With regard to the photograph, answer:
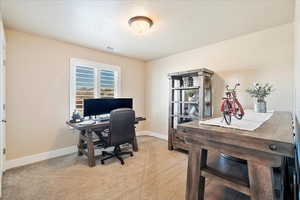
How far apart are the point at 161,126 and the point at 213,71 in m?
2.11

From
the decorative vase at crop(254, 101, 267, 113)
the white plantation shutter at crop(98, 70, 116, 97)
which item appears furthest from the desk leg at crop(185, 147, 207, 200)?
the white plantation shutter at crop(98, 70, 116, 97)

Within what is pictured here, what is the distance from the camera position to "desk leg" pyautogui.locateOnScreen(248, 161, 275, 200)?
911 millimetres

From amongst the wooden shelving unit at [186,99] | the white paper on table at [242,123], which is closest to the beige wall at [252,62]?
the wooden shelving unit at [186,99]

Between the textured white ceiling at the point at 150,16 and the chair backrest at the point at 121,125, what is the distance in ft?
5.00

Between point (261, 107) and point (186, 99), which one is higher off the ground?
point (186, 99)

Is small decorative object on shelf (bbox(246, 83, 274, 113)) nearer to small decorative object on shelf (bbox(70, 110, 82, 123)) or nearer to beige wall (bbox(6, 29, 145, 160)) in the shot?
small decorative object on shelf (bbox(70, 110, 82, 123))

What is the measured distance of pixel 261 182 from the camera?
3.07 feet

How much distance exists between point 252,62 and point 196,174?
2.45 m

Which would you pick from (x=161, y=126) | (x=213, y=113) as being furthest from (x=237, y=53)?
(x=161, y=126)

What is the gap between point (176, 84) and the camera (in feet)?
11.9

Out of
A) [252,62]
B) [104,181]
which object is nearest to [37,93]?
[104,181]

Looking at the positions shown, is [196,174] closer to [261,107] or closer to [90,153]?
[261,107]

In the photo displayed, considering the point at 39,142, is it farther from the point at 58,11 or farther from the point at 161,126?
the point at 161,126

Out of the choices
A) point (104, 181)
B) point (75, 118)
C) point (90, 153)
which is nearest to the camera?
point (104, 181)
